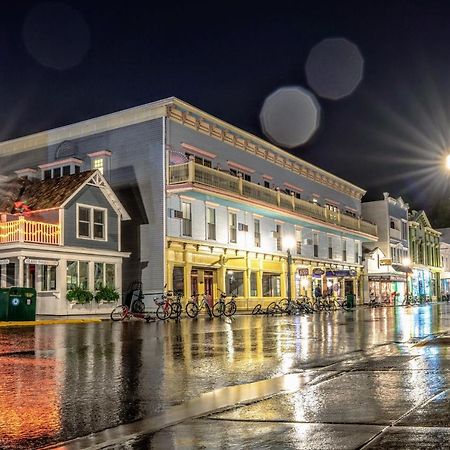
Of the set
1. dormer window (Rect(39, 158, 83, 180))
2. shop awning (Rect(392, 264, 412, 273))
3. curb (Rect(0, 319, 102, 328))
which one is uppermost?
dormer window (Rect(39, 158, 83, 180))

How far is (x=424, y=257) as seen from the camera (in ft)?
267

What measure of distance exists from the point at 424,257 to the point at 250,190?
4609 cm

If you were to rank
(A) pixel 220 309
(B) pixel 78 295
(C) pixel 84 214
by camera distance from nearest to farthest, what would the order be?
(B) pixel 78 295 < (C) pixel 84 214 < (A) pixel 220 309

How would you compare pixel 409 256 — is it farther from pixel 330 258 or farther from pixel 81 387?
pixel 81 387

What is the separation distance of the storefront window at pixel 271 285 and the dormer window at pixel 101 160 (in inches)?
539

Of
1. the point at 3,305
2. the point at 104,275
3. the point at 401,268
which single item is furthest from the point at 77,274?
the point at 401,268

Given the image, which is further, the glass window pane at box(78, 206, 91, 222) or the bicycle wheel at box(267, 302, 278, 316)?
the bicycle wheel at box(267, 302, 278, 316)

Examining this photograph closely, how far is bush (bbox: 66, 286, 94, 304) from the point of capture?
31.7 m

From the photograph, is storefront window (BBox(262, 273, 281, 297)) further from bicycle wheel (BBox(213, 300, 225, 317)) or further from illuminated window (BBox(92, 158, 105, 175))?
illuminated window (BBox(92, 158, 105, 175))

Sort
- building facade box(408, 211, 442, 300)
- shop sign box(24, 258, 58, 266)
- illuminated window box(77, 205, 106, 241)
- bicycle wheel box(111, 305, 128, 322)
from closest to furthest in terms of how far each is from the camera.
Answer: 1. bicycle wheel box(111, 305, 128, 322)
2. shop sign box(24, 258, 58, 266)
3. illuminated window box(77, 205, 106, 241)
4. building facade box(408, 211, 442, 300)

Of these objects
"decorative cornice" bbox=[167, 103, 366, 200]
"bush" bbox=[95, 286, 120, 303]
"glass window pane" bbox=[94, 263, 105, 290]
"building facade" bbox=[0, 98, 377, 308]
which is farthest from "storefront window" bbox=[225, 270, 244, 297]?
"glass window pane" bbox=[94, 263, 105, 290]

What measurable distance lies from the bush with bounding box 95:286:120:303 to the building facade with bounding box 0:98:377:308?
8.45ft

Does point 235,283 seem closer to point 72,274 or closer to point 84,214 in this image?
point 84,214

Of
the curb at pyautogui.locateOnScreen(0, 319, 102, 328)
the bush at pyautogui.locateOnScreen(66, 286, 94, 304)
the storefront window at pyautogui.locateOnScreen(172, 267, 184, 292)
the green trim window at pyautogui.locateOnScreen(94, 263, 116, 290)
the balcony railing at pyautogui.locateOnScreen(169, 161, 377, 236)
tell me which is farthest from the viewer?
the storefront window at pyautogui.locateOnScreen(172, 267, 184, 292)
